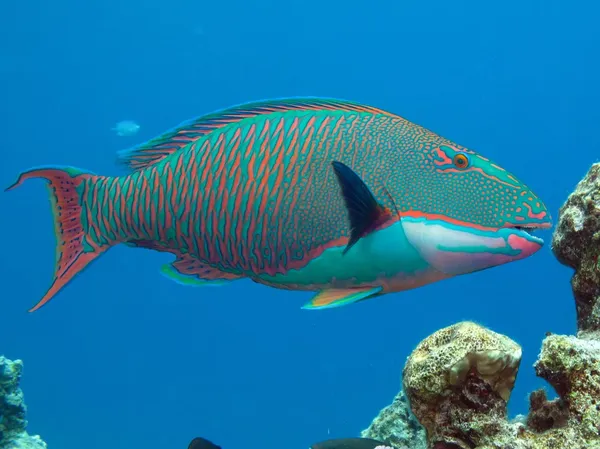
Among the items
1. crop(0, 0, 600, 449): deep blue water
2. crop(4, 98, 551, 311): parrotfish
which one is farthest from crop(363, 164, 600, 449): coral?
crop(0, 0, 600, 449): deep blue water

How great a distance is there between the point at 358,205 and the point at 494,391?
0.81 meters

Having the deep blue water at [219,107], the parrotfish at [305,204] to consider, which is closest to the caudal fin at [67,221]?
the parrotfish at [305,204]

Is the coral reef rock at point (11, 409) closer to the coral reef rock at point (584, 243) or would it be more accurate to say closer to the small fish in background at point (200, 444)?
the small fish in background at point (200, 444)

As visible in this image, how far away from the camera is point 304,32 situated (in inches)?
1901

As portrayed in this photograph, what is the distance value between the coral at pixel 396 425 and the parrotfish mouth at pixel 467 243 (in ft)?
5.65

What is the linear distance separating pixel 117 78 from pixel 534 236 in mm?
49682

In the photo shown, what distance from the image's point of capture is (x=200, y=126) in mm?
3031

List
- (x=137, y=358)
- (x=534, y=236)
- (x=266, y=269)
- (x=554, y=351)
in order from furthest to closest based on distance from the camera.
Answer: (x=137, y=358), (x=266, y=269), (x=534, y=236), (x=554, y=351)

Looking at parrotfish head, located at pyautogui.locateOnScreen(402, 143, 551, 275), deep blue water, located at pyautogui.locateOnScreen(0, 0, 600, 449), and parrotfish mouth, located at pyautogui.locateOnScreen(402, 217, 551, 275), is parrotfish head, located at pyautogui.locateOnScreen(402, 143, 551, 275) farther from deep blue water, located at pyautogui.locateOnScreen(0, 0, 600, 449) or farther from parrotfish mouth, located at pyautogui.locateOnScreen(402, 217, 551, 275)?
deep blue water, located at pyautogui.locateOnScreen(0, 0, 600, 449)

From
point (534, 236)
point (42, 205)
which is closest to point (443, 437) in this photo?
point (534, 236)

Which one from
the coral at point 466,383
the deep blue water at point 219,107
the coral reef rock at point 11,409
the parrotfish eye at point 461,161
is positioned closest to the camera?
the coral at point 466,383

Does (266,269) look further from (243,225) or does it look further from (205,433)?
(205,433)

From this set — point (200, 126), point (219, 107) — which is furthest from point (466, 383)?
point (219, 107)

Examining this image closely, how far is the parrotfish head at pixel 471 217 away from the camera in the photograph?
2.14 meters
